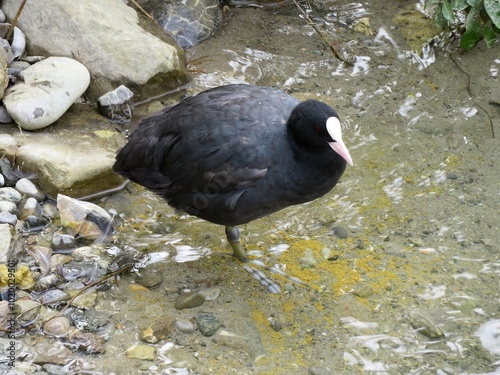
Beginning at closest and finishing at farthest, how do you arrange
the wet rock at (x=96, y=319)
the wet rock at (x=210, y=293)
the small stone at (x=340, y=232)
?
the wet rock at (x=96, y=319) → the wet rock at (x=210, y=293) → the small stone at (x=340, y=232)

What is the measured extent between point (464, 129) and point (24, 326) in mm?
3337

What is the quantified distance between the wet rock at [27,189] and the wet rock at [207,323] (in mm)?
1383

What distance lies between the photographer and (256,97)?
4.16 m

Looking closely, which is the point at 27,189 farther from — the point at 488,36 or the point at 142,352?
the point at 488,36

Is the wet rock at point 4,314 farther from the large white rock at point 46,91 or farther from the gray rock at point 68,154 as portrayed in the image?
the large white rock at point 46,91

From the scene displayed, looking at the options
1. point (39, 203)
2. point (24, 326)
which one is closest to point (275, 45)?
point (39, 203)

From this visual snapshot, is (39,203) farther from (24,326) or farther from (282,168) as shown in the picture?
(282,168)

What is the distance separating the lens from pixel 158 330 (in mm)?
3717

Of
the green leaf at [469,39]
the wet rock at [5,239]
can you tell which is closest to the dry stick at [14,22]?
the wet rock at [5,239]

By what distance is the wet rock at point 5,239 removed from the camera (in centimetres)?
390

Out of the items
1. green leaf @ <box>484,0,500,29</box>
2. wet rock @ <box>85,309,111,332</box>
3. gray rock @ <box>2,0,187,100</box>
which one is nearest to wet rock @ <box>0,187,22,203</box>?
wet rock @ <box>85,309,111,332</box>

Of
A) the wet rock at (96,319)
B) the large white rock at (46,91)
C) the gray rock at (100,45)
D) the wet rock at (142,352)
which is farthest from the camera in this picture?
the gray rock at (100,45)

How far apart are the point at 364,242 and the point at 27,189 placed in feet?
6.98

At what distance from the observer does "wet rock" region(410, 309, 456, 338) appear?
12.3ft
